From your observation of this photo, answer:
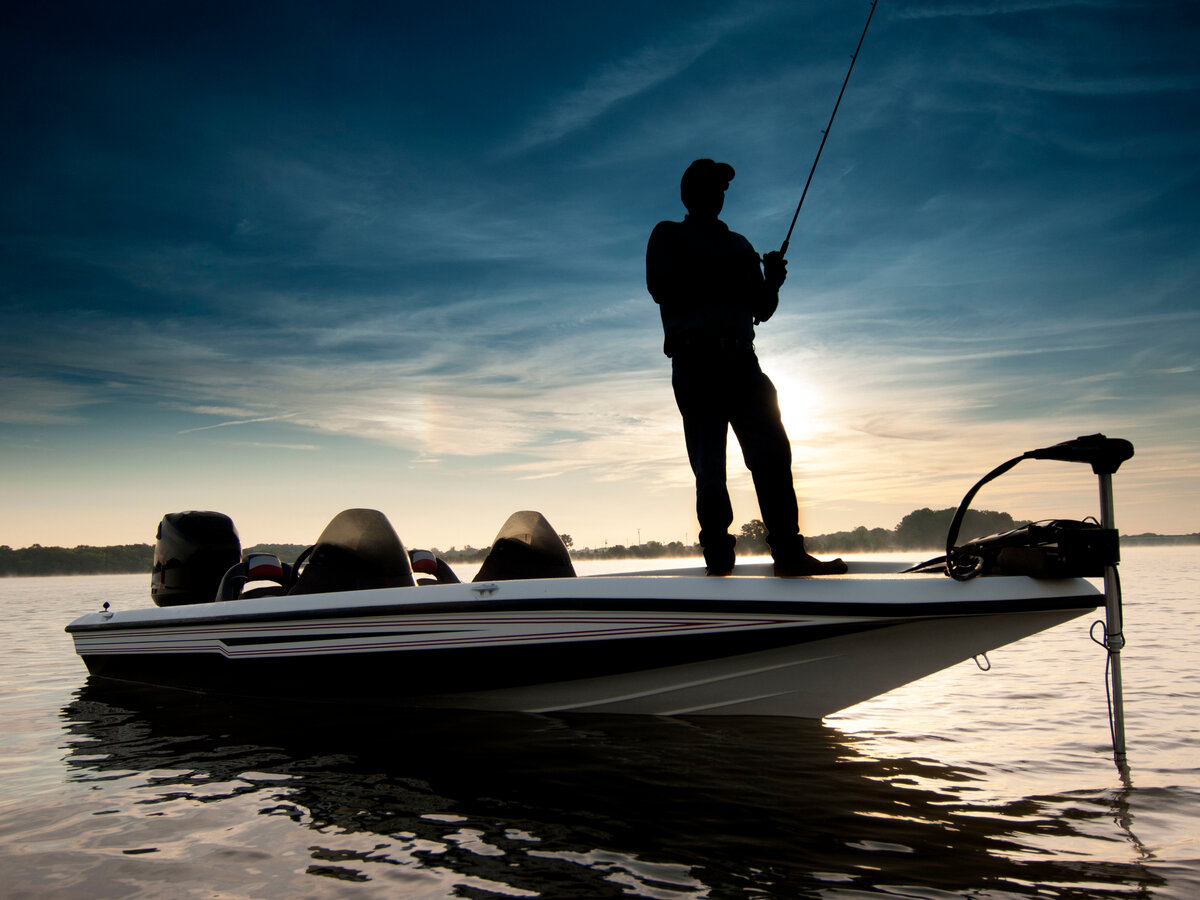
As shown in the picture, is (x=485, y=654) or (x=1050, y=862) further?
(x=485, y=654)

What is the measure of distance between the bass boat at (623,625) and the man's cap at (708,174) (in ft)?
6.77

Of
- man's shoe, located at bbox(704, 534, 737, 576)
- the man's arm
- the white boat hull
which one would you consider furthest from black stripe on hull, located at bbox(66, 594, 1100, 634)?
the man's arm

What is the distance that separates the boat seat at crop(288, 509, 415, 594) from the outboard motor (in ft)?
7.43

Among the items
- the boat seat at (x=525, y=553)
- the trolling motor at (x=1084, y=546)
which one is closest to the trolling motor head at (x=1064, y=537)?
the trolling motor at (x=1084, y=546)

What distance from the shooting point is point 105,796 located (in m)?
3.96

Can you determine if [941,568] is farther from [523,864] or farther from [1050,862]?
[523,864]

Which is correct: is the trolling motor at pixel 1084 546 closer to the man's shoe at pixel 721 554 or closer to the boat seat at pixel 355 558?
the man's shoe at pixel 721 554

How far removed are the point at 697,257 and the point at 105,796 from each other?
13.3 ft

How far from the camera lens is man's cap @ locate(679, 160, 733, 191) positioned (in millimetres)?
4293

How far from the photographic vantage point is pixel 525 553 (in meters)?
5.36

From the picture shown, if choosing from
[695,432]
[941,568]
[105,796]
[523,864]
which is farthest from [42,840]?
[941,568]

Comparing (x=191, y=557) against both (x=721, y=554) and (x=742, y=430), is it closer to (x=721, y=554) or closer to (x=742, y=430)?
(x=721, y=554)

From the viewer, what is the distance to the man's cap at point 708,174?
4.29 meters

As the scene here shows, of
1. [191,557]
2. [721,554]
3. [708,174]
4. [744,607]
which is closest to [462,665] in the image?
[721,554]
